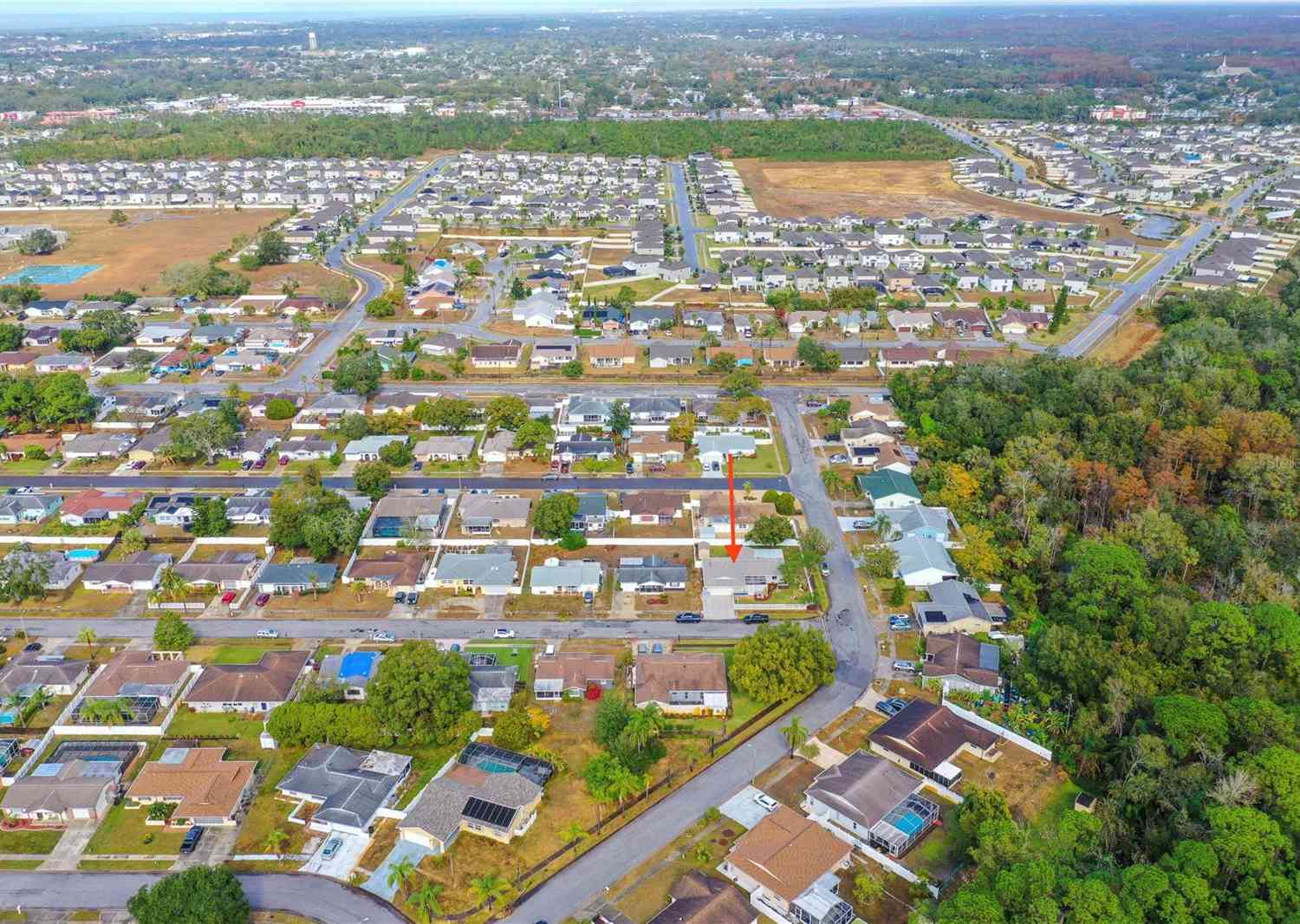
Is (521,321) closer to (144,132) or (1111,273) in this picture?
(1111,273)

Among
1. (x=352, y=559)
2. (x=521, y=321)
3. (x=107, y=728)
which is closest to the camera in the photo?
(x=107, y=728)

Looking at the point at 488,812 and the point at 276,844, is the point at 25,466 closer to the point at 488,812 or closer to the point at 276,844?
the point at 276,844

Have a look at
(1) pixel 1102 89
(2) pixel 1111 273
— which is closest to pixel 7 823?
(2) pixel 1111 273

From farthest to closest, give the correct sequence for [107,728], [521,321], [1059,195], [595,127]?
[595,127]
[1059,195]
[521,321]
[107,728]

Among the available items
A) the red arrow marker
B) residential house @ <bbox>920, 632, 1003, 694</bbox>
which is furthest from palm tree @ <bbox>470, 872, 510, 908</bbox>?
the red arrow marker

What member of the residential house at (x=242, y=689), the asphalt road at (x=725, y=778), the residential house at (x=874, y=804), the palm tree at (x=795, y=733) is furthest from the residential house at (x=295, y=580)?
the residential house at (x=874, y=804)

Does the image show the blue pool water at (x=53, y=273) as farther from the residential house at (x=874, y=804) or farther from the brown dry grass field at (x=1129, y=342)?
the brown dry grass field at (x=1129, y=342)
